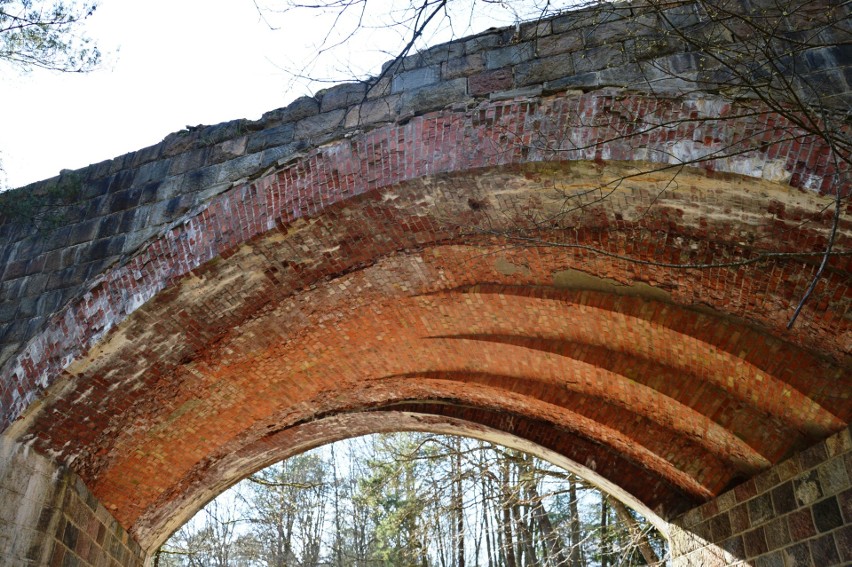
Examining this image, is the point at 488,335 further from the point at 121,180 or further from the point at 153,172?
the point at 121,180

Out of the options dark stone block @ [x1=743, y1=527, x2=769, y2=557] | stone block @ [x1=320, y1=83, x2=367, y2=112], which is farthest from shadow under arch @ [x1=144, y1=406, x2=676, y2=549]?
stone block @ [x1=320, y1=83, x2=367, y2=112]

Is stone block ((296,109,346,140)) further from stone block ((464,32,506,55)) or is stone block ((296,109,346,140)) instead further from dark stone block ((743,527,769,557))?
dark stone block ((743,527,769,557))

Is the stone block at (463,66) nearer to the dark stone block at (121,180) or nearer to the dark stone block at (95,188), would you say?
the dark stone block at (121,180)

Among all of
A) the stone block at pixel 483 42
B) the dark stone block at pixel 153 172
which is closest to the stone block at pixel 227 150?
the dark stone block at pixel 153 172

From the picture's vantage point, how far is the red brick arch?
4.35m

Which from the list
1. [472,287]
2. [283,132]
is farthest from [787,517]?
[283,132]

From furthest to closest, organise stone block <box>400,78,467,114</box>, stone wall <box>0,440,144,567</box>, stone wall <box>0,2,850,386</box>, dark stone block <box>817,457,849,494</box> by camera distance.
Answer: stone wall <box>0,440,144,567</box> < stone block <box>400,78,467,114</box> < dark stone block <box>817,457,849,494</box> < stone wall <box>0,2,850,386</box>

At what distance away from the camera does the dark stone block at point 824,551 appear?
16.1 ft

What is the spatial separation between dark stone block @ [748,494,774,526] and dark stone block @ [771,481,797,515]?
7 centimetres

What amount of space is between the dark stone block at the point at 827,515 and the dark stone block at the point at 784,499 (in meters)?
0.22

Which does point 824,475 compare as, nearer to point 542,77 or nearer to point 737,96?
point 737,96

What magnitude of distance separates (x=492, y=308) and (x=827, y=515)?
285 centimetres

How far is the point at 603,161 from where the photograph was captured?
412cm

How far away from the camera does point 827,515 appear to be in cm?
496
